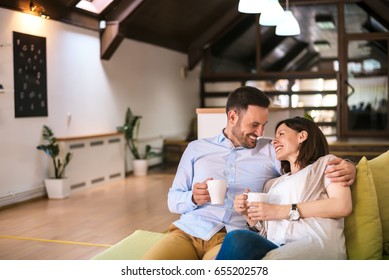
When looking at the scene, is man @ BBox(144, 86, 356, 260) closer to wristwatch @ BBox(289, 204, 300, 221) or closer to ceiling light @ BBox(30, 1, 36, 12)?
wristwatch @ BBox(289, 204, 300, 221)

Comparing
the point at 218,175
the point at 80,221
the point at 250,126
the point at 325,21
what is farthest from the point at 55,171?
the point at 325,21

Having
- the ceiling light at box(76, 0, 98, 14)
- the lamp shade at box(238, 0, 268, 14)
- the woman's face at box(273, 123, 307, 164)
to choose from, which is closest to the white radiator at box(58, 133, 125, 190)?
the ceiling light at box(76, 0, 98, 14)

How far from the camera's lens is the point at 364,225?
6.15ft

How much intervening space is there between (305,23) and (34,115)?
6.45 meters

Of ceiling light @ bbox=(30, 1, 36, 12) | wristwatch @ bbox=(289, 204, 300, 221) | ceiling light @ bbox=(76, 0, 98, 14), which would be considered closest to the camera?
wristwatch @ bbox=(289, 204, 300, 221)

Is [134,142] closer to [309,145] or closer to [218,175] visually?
[218,175]

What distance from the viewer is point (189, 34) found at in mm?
9820

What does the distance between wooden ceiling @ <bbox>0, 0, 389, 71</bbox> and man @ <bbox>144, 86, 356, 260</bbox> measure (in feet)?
13.9

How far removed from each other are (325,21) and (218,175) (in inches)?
343

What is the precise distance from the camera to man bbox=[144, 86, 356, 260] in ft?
6.68

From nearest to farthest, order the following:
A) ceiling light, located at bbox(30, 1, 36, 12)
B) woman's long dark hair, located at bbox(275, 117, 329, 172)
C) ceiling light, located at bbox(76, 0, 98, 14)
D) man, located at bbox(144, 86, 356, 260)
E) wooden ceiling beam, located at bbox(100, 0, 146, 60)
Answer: woman's long dark hair, located at bbox(275, 117, 329, 172) → man, located at bbox(144, 86, 356, 260) → ceiling light, located at bbox(30, 1, 36, 12) → ceiling light, located at bbox(76, 0, 98, 14) → wooden ceiling beam, located at bbox(100, 0, 146, 60)

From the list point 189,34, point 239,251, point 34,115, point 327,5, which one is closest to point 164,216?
point 34,115

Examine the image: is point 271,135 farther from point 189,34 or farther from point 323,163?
point 189,34

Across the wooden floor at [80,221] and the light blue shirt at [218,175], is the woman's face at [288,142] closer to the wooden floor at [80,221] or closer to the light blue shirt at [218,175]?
the light blue shirt at [218,175]
